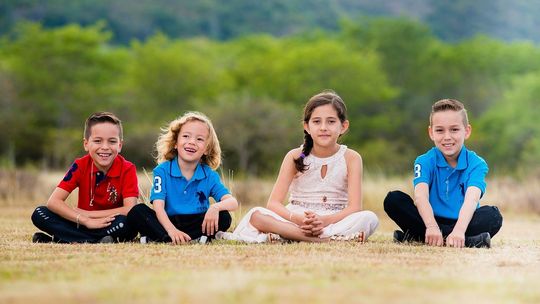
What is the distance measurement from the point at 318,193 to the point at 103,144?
193 cm

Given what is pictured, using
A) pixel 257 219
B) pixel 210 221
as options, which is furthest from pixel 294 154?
pixel 210 221

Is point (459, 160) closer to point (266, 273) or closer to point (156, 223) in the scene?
point (156, 223)

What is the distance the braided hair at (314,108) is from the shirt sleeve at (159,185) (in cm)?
118

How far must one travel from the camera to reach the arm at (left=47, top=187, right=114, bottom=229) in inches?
300

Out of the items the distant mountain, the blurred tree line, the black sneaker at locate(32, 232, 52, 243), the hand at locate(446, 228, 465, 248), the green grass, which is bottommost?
the green grass

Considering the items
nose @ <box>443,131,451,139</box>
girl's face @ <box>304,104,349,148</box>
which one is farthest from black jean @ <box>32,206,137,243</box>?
nose @ <box>443,131,451,139</box>

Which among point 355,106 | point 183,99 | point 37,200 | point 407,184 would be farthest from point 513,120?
point 37,200

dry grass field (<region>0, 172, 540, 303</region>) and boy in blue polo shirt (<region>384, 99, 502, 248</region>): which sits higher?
boy in blue polo shirt (<region>384, 99, 502, 248</region>)

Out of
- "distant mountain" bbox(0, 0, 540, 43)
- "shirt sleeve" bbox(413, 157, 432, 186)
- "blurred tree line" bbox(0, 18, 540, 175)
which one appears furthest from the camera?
"distant mountain" bbox(0, 0, 540, 43)

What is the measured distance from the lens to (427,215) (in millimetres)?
7562

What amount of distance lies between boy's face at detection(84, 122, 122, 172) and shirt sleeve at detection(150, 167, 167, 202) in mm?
427

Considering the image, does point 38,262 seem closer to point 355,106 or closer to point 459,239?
point 459,239

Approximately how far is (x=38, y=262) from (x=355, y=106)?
195ft

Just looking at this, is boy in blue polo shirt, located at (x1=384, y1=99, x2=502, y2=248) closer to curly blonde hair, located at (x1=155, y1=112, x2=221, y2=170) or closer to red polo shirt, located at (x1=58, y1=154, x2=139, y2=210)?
curly blonde hair, located at (x1=155, y1=112, x2=221, y2=170)
